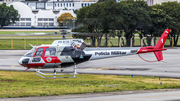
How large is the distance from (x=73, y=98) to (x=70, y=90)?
5.85 ft

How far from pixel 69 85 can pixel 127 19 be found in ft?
134

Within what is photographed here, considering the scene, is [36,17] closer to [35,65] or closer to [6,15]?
[6,15]

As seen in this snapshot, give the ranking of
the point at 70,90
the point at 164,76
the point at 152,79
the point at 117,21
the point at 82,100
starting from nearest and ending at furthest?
the point at 82,100 < the point at 70,90 < the point at 152,79 < the point at 164,76 < the point at 117,21

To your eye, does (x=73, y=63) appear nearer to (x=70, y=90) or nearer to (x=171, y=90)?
(x=70, y=90)

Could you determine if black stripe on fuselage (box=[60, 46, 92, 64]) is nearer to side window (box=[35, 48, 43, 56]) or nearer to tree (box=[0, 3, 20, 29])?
side window (box=[35, 48, 43, 56])

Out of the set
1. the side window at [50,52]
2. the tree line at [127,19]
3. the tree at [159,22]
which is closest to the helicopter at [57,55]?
the side window at [50,52]

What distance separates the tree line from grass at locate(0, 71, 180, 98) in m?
34.5

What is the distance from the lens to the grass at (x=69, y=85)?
1599 cm

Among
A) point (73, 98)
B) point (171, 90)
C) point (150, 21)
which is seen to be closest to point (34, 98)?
point (73, 98)

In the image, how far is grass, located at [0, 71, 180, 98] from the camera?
15992 mm

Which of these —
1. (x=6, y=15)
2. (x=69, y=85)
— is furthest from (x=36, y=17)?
(x=69, y=85)

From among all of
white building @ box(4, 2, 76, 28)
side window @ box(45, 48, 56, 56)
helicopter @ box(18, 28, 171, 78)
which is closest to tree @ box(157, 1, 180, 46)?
helicopter @ box(18, 28, 171, 78)

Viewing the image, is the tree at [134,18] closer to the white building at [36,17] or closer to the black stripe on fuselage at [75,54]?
the black stripe on fuselage at [75,54]

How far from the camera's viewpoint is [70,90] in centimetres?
1644
